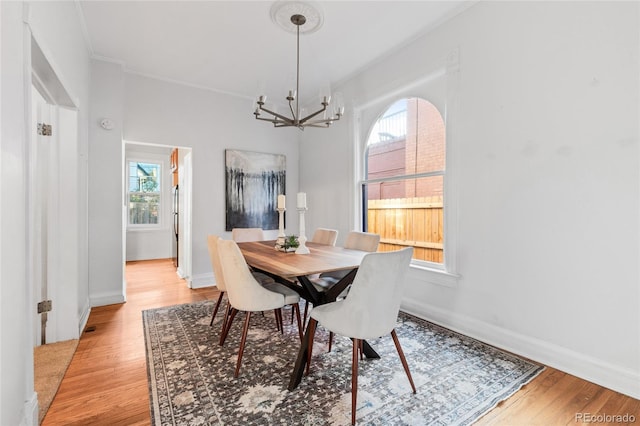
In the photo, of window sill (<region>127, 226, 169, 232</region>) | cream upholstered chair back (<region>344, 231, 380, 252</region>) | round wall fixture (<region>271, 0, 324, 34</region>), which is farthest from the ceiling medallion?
window sill (<region>127, 226, 169, 232</region>)

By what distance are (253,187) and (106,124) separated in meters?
1.98

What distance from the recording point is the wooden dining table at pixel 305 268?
1.76 metres

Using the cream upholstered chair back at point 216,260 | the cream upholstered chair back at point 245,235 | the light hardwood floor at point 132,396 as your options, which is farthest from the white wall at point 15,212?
the cream upholstered chair back at point 245,235

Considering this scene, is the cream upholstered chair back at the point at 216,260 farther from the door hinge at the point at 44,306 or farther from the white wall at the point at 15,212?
the door hinge at the point at 44,306

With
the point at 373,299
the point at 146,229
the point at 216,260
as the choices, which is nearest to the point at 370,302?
the point at 373,299

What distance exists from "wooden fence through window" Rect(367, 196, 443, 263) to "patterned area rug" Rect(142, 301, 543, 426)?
0.84 metres

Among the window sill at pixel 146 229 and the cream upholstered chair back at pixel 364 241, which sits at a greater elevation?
the cream upholstered chair back at pixel 364 241

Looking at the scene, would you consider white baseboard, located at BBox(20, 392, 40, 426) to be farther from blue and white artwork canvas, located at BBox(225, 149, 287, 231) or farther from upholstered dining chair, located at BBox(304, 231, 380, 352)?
blue and white artwork canvas, located at BBox(225, 149, 287, 231)

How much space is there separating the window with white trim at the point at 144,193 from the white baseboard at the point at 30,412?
18.4 feet

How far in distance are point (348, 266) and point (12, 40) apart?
6.45 ft

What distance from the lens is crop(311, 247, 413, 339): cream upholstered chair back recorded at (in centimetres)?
153

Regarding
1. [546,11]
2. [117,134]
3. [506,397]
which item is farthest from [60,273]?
[546,11]

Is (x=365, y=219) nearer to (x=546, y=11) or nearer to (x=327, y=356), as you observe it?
(x=327, y=356)

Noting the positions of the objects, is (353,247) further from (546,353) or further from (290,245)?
(546,353)
